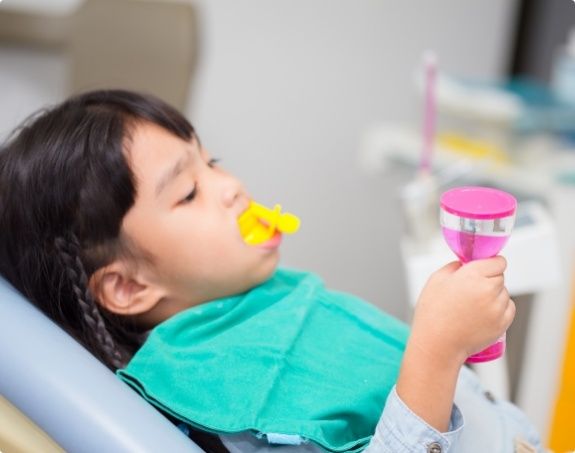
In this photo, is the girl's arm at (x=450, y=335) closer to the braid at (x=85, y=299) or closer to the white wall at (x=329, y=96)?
the braid at (x=85, y=299)

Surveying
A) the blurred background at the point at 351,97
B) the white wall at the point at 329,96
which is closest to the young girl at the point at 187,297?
the blurred background at the point at 351,97

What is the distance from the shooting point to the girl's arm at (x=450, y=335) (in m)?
0.73

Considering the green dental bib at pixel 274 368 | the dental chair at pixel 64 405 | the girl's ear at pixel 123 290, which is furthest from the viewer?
the girl's ear at pixel 123 290

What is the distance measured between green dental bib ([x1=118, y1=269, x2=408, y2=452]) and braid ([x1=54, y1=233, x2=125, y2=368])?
44 mm

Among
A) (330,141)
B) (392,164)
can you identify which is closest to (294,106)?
(330,141)

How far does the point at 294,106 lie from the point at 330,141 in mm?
161

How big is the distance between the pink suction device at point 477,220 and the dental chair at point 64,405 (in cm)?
31

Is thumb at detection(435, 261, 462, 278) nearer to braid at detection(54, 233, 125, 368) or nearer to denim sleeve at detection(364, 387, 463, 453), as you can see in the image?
denim sleeve at detection(364, 387, 463, 453)

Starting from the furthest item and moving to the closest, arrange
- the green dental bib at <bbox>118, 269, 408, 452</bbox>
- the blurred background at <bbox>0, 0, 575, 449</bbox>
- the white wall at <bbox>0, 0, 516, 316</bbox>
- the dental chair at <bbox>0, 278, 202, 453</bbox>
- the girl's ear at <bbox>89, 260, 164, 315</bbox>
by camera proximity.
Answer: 1. the white wall at <bbox>0, 0, 516, 316</bbox>
2. the blurred background at <bbox>0, 0, 575, 449</bbox>
3. the girl's ear at <bbox>89, 260, 164, 315</bbox>
4. the green dental bib at <bbox>118, 269, 408, 452</bbox>
5. the dental chair at <bbox>0, 278, 202, 453</bbox>

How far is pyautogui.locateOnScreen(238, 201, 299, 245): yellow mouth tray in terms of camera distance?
3.13ft

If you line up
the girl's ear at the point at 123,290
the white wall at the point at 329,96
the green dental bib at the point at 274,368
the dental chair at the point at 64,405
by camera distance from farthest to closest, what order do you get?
the white wall at the point at 329,96 → the girl's ear at the point at 123,290 → the green dental bib at the point at 274,368 → the dental chair at the point at 64,405

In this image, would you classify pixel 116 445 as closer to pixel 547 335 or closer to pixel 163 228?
pixel 163 228

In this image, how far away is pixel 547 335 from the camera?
1622 mm

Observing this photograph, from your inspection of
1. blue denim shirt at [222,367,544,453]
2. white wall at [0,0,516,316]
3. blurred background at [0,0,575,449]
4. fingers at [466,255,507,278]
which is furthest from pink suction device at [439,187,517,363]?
white wall at [0,0,516,316]
